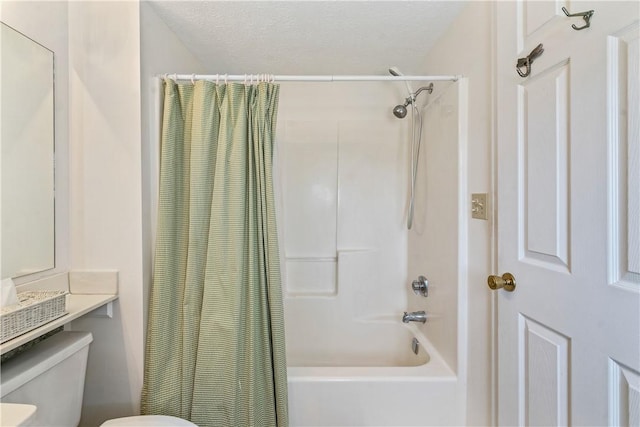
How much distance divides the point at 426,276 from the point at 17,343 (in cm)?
179

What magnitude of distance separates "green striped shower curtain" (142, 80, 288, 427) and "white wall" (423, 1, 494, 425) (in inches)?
32.2

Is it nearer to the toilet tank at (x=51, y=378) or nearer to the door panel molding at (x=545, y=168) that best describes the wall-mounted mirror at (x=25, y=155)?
the toilet tank at (x=51, y=378)

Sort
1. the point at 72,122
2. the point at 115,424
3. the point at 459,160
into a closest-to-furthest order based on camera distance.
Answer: the point at 115,424 < the point at 72,122 < the point at 459,160

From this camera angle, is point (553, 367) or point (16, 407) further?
point (553, 367)

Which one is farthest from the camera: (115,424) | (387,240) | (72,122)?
(387,240)

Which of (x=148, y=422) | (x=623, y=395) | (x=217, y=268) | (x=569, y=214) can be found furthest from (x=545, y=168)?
(x=148, y=422)

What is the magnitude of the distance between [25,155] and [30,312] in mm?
563

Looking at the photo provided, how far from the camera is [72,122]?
124cm

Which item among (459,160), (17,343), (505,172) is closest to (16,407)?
(17,343)

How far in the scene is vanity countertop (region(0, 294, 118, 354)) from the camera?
85 cm

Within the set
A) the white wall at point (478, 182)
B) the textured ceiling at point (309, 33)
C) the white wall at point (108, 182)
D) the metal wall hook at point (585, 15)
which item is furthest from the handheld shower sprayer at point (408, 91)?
the white wall at point (108, 182)

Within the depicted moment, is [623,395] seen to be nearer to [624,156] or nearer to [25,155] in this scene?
[624,156]

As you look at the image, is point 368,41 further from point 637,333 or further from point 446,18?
point 637,333

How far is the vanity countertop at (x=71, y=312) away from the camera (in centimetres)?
85
